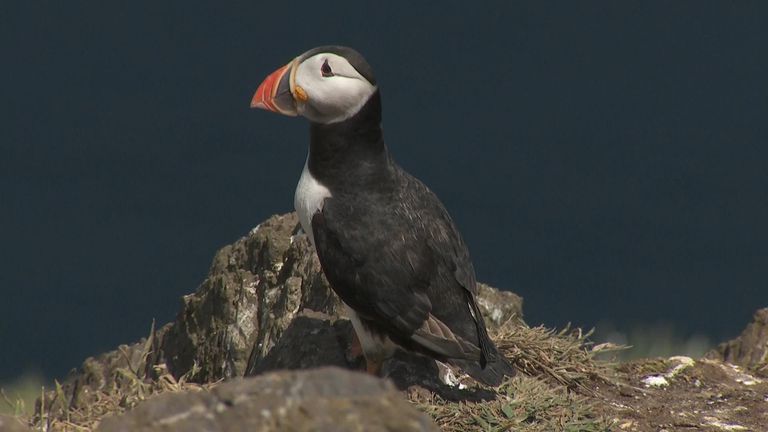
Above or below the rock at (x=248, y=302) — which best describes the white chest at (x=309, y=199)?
above

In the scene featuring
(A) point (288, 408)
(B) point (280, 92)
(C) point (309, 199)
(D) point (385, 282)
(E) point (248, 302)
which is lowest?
(E) point (248, 302)

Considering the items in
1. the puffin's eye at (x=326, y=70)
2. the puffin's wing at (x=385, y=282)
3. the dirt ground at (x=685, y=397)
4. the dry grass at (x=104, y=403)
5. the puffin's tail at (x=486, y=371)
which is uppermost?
the puffin's eye at (x=326, y=70)

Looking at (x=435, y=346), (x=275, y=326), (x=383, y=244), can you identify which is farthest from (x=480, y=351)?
(x=275, y=326)

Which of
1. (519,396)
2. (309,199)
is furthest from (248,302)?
(519,396)

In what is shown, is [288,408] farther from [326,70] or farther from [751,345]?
[751,345]

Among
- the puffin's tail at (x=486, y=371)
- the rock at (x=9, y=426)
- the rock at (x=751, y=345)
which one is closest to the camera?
the rock at (x=9, y=426)

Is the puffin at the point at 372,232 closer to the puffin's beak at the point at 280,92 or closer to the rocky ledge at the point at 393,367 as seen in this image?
the puffin's beak at the point at 280,92

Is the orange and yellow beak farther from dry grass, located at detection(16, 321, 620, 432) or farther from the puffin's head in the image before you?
dry grass, located at detection(16, 321, 620, 432)

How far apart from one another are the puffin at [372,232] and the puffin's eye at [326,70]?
0.03 ft

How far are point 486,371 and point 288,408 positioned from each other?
9.70 feet

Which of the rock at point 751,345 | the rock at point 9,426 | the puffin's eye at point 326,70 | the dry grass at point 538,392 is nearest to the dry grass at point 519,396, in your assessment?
the dry grass at point 538,392

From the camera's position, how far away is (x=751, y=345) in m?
7.61

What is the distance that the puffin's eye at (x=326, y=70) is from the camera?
596cm

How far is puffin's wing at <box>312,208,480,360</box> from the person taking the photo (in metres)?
5.88
